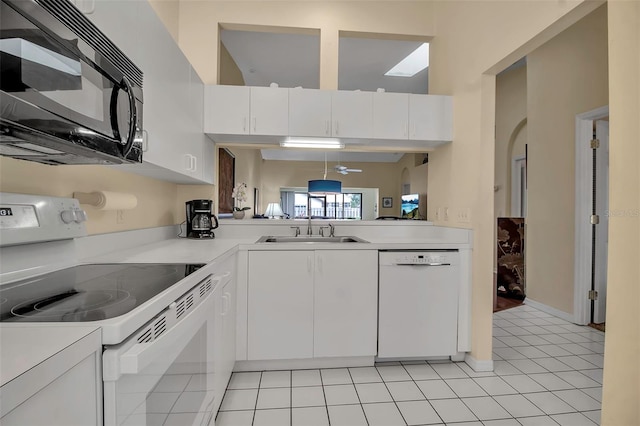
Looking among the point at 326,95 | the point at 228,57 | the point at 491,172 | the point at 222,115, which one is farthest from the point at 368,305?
the point at 228,57

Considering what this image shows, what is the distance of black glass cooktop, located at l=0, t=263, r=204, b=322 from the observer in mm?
700

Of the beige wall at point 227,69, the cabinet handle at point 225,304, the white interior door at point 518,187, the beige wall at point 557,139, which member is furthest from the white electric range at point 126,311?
the white interior door at point 518,187

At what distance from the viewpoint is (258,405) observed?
1.73 metres

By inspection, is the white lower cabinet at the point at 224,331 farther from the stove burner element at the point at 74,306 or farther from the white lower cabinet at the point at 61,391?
the white lower cabinet at the point at 61,391

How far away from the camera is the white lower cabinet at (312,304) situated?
209 cm

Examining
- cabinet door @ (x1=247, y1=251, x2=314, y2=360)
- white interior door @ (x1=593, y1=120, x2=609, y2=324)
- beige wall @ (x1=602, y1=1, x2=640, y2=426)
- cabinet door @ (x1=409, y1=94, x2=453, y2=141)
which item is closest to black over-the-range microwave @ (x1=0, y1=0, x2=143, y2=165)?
cabinet door @ (x1=247, y1=251, x2=314, y2=360)

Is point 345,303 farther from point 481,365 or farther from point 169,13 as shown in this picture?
point 169,13

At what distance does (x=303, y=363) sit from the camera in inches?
84.6

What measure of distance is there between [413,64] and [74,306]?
446 centimetres

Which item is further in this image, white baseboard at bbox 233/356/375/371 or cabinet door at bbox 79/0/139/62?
white baseboard at bbox 233/356/375/371

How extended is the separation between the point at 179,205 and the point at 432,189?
7.30ft

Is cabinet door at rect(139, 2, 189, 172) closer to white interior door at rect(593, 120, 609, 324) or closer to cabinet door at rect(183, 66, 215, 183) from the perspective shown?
cabinet door at rect(183, 66, 215, 183)

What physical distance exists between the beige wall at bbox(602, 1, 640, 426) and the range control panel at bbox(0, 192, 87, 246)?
2.21m

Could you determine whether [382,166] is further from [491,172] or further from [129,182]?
[129,182]
